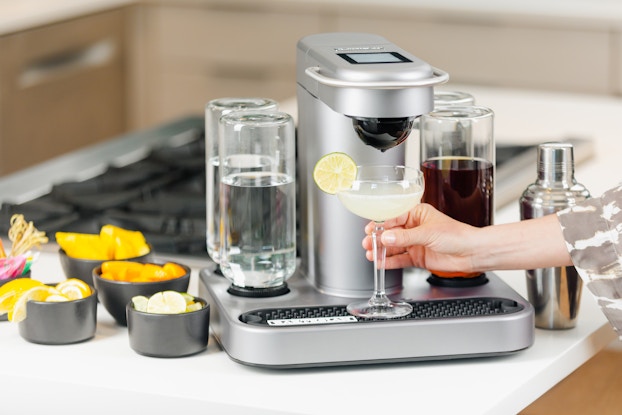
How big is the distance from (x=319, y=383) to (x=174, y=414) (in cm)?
18

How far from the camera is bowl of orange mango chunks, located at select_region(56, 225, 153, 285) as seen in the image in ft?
5.67

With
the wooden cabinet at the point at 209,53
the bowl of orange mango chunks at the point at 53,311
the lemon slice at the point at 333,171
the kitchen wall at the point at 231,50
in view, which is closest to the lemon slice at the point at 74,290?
the bowl of orange mango chunks at the point at 53,311

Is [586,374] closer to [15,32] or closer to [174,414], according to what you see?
[174,414]

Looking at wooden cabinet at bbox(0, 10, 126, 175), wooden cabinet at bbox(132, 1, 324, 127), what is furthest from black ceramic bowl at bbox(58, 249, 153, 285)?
wooden cabinet at bbox(132, 1, 324, 127)

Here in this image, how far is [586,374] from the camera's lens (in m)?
2.14

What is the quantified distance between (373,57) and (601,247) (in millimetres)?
386

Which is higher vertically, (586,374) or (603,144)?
(603,144)

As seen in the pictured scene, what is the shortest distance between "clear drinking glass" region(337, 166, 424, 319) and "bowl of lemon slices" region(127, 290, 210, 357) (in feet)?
0.65

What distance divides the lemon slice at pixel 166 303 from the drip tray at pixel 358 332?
0.06m

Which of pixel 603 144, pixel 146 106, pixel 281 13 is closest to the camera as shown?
pixel 603 144

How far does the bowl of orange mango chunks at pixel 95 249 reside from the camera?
1728 millimetres

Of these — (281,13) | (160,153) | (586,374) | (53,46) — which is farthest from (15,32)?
(586,374)

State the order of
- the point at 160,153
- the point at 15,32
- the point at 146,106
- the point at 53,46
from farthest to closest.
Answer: the point at 146,106 < the point at 53,46 < the point at 15,32 < the point at 160,153

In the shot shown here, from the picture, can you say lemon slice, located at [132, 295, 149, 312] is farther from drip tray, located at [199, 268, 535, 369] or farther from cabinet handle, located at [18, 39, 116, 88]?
cabinet handle, located at [18, 39, 116, 88]
